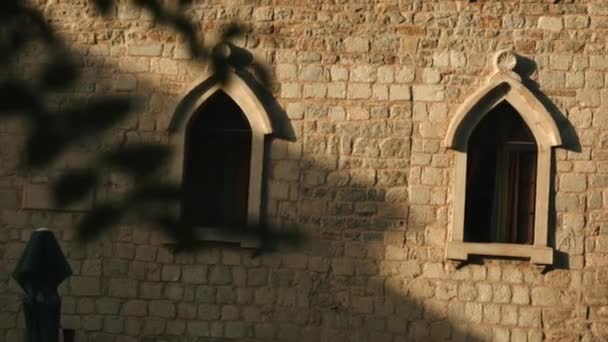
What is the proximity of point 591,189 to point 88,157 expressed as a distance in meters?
8.23

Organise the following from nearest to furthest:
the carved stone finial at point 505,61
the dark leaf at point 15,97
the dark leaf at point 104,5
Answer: the dark leaf at point 15,97, the dark leaf at point 104,5, the carved stone finial at point 505,61

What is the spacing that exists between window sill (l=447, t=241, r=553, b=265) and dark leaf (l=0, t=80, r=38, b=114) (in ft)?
26.6

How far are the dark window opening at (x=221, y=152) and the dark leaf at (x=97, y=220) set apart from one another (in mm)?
8115

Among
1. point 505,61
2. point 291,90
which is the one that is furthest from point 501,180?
point 291,90

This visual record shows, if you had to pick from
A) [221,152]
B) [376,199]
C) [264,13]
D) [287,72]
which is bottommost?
[376,199]

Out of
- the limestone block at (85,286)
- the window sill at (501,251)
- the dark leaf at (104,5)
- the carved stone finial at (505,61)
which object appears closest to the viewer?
the dark leaf at (104,5)

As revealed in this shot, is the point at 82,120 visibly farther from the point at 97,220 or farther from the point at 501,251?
the point at 501,251

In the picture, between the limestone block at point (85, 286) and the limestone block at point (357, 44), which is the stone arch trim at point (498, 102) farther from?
the limestone block at point (85, 286)

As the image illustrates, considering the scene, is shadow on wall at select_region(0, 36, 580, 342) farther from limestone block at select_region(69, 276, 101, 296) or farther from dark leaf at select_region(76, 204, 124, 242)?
dark leaf at select_region(76, 204, 124, 242)

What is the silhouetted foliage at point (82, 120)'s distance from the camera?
2320 millimetres

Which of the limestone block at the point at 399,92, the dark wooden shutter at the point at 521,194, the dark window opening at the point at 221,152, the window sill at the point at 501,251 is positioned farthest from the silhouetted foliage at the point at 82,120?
the dark wooden shutter at the point at 521,194

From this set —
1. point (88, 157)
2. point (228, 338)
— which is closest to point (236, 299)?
point (228, 338)

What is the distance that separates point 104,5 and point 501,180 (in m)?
8.29

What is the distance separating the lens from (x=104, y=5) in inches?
97.3
